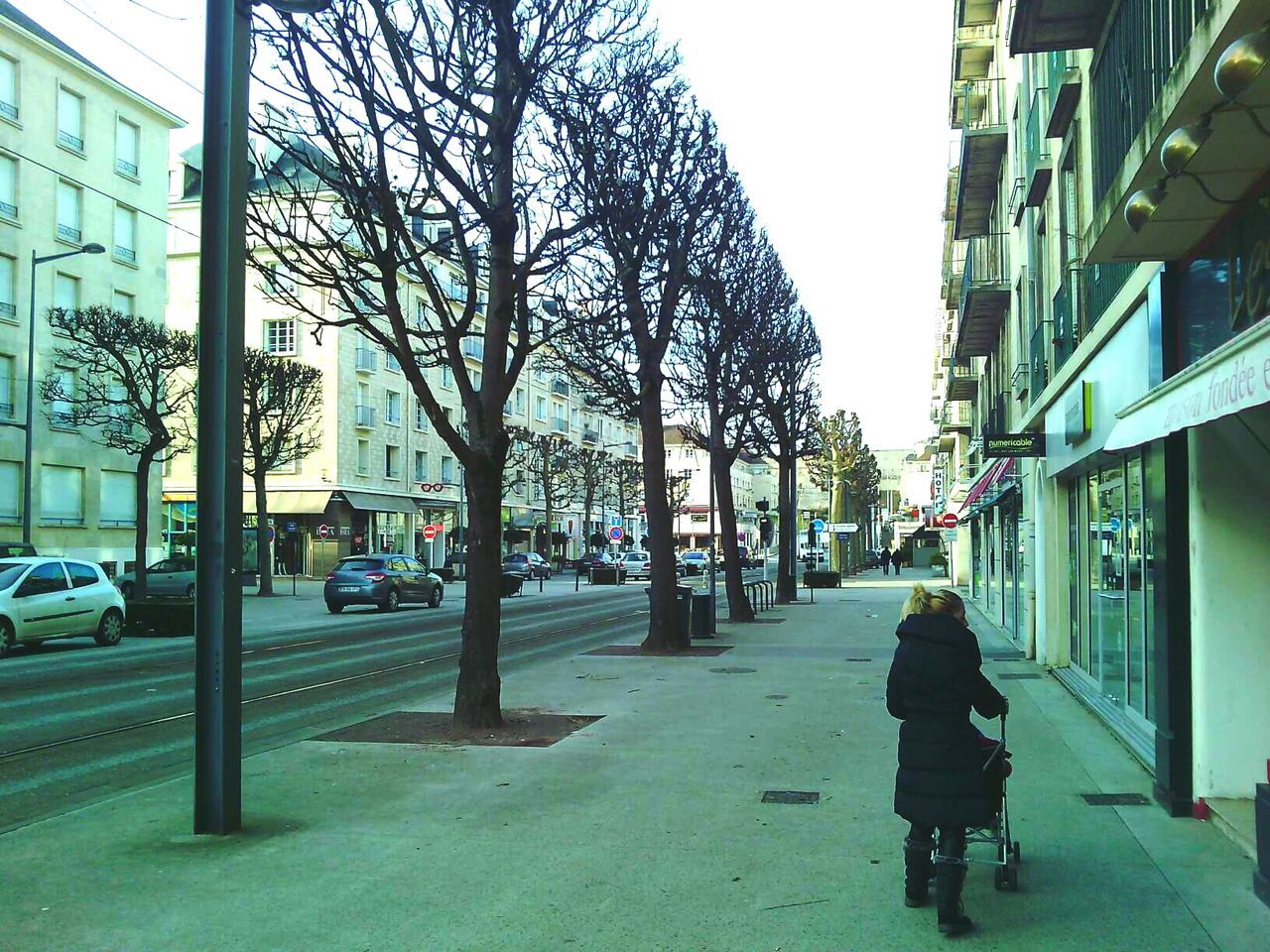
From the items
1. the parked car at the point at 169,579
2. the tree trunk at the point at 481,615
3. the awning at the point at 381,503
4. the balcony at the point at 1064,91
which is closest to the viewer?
the tree trunk at the point at 481,615

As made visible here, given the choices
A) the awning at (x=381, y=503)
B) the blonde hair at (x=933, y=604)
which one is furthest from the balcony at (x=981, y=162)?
the awning at (x=381, y=503)

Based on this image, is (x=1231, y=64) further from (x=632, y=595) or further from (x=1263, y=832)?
(x=632, y=595)

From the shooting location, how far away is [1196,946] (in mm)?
4738

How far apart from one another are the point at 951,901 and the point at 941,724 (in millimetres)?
717

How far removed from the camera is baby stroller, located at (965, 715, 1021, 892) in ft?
17.3

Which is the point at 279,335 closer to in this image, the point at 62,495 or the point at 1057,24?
the point at 62,495

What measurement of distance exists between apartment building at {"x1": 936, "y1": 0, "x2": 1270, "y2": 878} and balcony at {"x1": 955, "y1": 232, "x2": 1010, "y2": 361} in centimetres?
567

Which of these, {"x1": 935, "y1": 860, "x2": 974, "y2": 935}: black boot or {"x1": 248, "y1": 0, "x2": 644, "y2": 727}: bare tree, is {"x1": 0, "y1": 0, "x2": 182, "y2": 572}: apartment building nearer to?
{"x1": 248, "y1": 0, "x2": 644, "y2": 727}: bare tree

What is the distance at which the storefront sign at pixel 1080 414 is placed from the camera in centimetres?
1105

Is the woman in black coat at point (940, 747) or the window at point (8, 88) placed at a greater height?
the window at point (8, 88)

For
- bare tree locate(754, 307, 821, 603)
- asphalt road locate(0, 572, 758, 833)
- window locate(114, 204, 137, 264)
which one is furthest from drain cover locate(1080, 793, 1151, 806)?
window locate(114, 204, 137, 264)

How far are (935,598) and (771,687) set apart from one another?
8.48 m

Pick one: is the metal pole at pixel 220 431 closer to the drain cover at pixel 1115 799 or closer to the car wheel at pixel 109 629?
the drain cover at pixel 1115 799

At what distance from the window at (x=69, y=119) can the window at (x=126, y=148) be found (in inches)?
68.8
